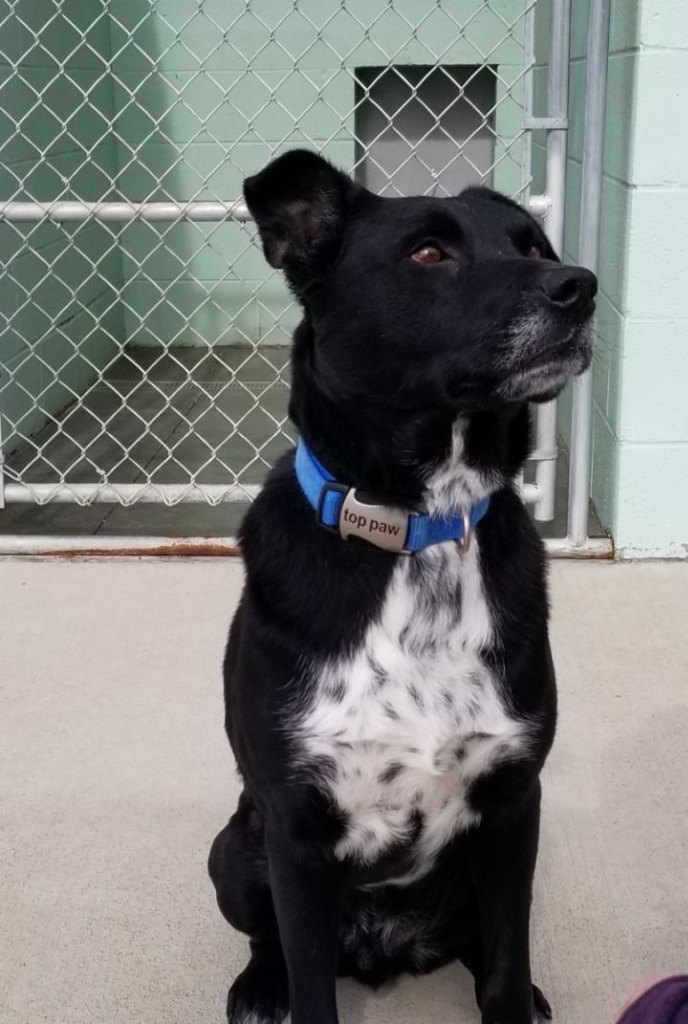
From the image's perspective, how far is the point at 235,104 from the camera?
607 centimetres

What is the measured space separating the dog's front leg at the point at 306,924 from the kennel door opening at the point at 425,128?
4.87 m

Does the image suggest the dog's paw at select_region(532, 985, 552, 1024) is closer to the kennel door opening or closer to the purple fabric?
the purple fabric

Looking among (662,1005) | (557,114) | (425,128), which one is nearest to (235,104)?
(425,128)

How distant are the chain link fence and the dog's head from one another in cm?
317

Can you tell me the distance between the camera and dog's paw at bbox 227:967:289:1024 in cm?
179

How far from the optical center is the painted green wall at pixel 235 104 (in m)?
5.88

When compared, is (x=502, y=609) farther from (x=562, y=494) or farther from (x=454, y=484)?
(x=562, y=494)

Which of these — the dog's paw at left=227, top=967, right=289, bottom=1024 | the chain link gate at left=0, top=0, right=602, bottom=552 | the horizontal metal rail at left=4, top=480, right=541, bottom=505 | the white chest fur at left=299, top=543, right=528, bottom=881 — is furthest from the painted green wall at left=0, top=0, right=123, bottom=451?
the white chest fur at left=299, top=543, right=528, bottom=881

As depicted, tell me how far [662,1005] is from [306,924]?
62 cm

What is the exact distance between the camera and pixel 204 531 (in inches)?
150

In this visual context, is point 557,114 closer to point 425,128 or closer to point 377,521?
point 377,521

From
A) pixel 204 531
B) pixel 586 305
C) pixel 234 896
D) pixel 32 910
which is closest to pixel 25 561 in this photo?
pixel 204 531

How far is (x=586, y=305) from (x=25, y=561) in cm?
244

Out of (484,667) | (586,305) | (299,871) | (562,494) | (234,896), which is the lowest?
(562,494)
